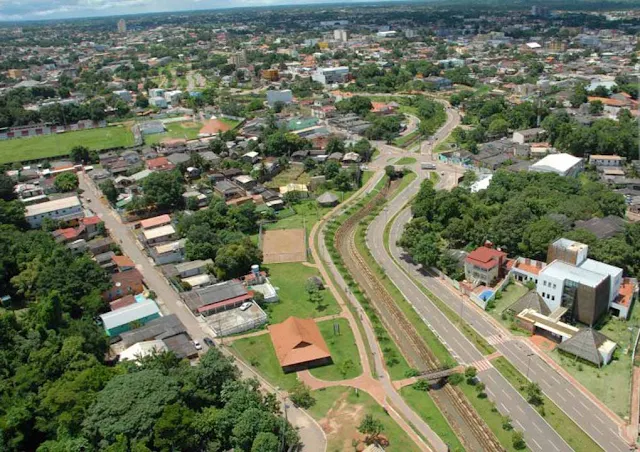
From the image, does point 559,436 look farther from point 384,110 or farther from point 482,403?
point 384,110

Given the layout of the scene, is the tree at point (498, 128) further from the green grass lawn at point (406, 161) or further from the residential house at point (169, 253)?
the residential house at point (169, 253)

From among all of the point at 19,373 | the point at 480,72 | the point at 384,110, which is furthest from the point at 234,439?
the point at 480,72

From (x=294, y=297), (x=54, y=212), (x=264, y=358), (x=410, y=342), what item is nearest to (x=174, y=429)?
(x=264, y=358)

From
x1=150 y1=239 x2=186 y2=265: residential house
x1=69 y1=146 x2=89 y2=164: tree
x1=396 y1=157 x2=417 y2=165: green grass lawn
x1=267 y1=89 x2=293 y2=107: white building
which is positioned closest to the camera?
x1=150 y1=239 x2=186 y2=265: residential house

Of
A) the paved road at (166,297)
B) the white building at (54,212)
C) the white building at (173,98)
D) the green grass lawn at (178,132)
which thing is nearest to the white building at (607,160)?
the paved road at (166,297)

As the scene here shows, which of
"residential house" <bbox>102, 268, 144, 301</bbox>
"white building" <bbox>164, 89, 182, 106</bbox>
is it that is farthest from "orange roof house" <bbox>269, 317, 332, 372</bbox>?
"white building" <bbox>164, 89, 182, 106</bbox>

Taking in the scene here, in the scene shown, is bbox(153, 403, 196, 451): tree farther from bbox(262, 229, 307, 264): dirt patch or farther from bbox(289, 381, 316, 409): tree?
bbox(262, 229, 307, 264): dirt patch
